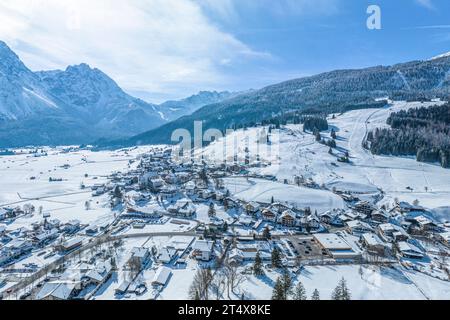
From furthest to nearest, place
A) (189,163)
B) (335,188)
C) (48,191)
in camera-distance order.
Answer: (189,163)
(48,191)
(335,188)

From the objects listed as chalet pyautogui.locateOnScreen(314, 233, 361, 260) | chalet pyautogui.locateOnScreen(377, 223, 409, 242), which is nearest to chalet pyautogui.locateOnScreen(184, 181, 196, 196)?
chalet pyautogui.locateOnScreen(314, 233, 361, 260)

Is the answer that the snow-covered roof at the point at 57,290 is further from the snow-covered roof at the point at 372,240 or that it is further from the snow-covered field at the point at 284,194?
the snow-covered field at the point at 284,194

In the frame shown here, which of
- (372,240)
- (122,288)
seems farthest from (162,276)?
(372,240)

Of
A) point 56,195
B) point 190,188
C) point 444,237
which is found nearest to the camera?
point 444,237

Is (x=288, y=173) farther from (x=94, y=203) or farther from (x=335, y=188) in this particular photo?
(x=94, y=203)

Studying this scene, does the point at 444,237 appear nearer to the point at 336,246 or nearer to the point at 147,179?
the point at 336,246
